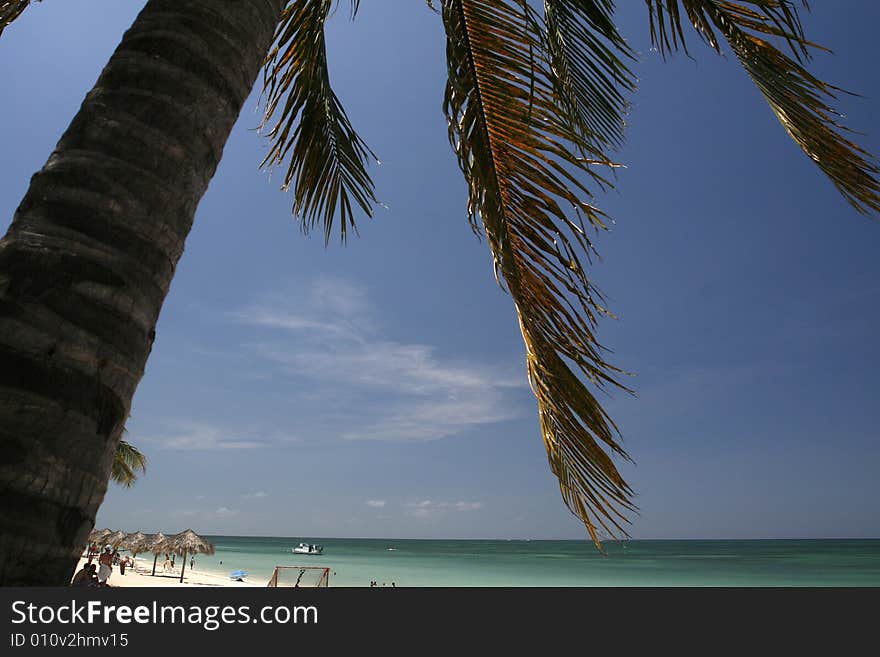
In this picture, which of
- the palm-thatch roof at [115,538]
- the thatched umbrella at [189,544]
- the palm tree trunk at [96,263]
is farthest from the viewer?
the palm-thatch roof at [115,538]

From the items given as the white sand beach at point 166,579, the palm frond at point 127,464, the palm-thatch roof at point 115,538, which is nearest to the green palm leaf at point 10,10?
the palm frond at point 127,464

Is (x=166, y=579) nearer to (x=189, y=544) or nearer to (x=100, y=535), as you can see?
(x=100, y=535)

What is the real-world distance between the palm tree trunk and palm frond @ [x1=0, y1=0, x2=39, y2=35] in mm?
2105

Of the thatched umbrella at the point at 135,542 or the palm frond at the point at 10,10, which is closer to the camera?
the palm frond at the point at 10,10

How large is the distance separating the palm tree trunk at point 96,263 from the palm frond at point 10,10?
6.91ft

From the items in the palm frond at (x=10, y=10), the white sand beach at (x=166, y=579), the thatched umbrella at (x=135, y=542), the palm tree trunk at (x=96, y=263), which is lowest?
the palm tree trunk at (x=96, y=263)

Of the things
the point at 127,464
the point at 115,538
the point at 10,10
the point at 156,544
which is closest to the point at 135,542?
the point at 115,538

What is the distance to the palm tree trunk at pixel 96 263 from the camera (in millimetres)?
842

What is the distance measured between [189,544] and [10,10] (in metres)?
27.9

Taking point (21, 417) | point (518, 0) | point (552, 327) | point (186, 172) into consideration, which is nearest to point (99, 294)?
point (21, 417)

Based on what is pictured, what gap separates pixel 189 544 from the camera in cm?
2609

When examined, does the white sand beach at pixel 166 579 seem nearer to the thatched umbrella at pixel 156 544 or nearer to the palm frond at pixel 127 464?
the thatched umbrella at pixel 156 544
